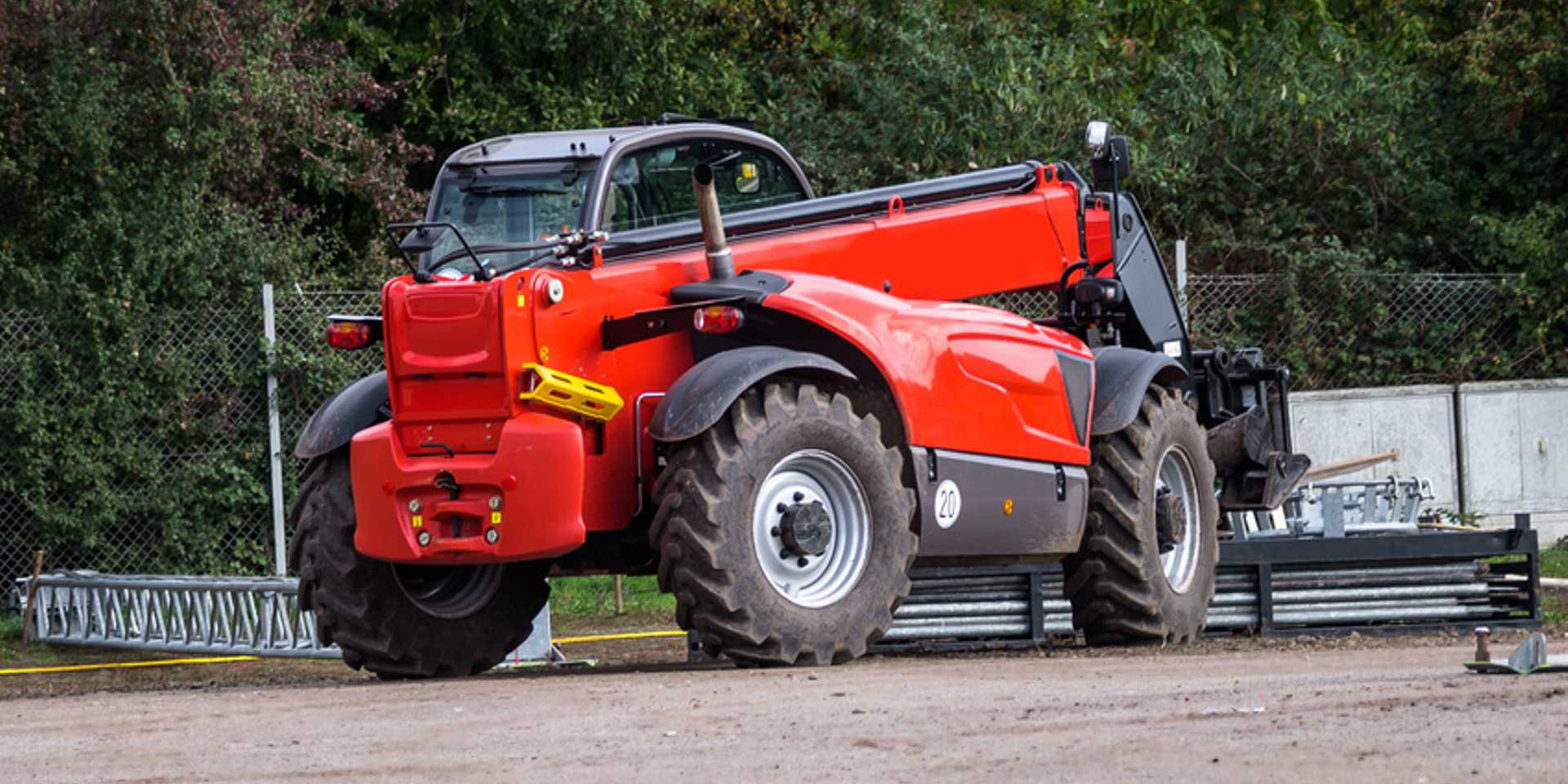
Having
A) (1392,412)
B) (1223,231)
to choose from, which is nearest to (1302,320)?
(1392,412)

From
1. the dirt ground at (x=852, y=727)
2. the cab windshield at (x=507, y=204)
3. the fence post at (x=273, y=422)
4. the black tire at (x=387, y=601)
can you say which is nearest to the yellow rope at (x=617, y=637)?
the fence post at (x=273, y=422)

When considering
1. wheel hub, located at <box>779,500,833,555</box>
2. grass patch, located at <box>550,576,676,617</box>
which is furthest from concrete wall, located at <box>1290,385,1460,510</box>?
wheel hub, located at <box>779,500,833,555</box>

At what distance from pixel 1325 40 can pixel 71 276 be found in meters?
13.0

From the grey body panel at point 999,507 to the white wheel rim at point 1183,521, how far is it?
957 millimetres

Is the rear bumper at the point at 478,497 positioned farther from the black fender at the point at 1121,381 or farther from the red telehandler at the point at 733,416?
the black fender at the point at 1121,381

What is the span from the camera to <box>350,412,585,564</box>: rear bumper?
855 cm

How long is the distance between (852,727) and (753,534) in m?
2.15

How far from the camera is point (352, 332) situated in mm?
9656

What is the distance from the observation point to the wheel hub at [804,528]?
→ 29.0 feet

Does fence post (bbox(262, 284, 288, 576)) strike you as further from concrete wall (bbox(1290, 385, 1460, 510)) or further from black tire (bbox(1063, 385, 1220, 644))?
concrete wall (bbox(1290, 385, 1460, 510))

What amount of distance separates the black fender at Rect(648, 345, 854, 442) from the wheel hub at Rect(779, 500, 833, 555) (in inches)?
21.2

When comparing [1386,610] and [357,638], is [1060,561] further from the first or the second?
[357,638]

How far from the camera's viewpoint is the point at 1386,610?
11953 millimetres

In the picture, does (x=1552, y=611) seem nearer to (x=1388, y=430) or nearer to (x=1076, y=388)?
(x=1076, y=388)
